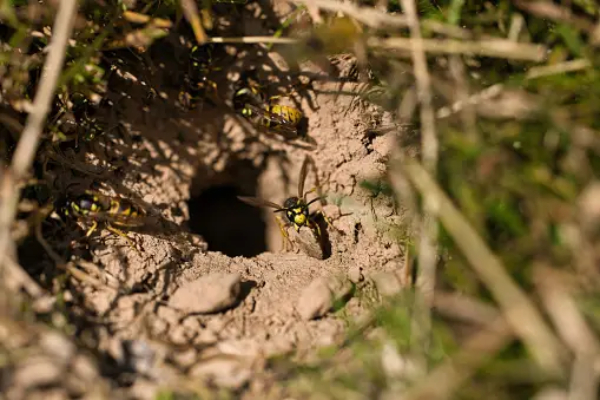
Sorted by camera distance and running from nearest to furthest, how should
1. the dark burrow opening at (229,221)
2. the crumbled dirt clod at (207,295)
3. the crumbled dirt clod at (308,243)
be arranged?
the crumbled dirt clod at (207,295), the crumbled dirt clod at (308,243), the dark burrow opening at (229,221)

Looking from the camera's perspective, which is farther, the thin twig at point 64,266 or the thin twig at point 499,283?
the thin twig at point 64,266

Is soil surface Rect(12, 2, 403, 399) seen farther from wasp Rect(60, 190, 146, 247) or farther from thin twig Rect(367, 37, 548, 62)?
thin twig Rect(367, 37, 548, 62)

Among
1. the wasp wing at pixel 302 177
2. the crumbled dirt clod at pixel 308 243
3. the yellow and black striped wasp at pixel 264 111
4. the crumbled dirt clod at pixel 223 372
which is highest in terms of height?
the yellow and black striped wasp at pixel 264 111

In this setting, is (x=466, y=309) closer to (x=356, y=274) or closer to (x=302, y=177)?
(x=356, y=274)

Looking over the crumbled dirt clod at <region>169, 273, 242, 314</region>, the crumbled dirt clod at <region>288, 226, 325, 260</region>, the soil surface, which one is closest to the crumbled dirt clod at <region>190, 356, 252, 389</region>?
the soil surface

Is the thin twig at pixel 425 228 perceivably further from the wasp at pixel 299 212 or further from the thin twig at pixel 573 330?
the wasp at pixel 299 212

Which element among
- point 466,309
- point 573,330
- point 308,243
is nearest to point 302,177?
point 308,243

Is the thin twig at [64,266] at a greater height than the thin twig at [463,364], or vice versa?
the thin twig at [64,266]

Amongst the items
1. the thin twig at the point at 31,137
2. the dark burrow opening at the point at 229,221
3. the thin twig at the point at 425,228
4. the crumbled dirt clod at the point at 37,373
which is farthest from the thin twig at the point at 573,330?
the dark burrow opening at the point at 229,221
